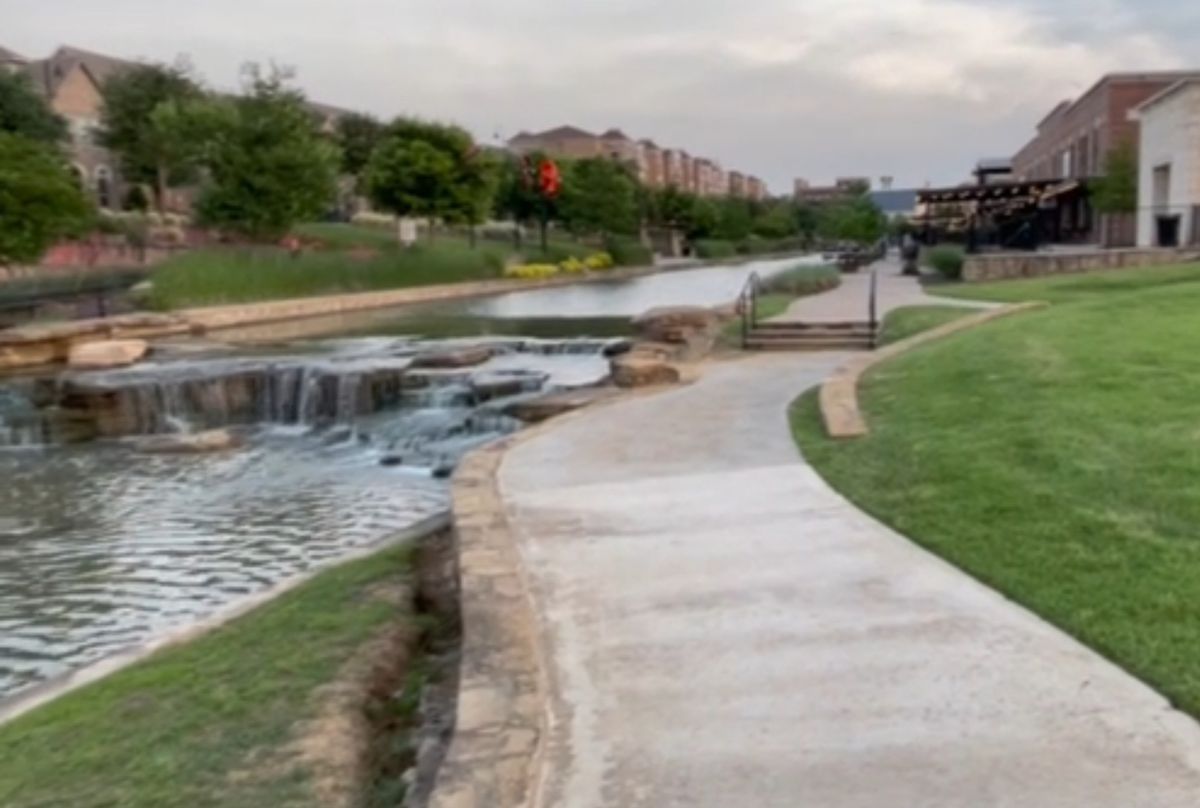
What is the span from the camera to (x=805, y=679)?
13.8ft

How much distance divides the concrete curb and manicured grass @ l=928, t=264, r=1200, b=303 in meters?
3.56

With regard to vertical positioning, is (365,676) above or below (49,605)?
above

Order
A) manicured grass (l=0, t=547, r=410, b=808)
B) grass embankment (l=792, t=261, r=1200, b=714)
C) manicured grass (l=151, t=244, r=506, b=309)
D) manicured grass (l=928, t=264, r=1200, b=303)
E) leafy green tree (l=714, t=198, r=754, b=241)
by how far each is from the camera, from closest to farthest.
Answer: manicured grass (l=0, t=547, r=410, b=808) → grass embankment (l=792, t=261, r=1200, b=714) → manicured grass (l=928, t=264, r=1200, b=303) → manicured grass (l=151, t=244, r=506, b=309) → leafy green tree (l=714, t=198, r=754, b=241)

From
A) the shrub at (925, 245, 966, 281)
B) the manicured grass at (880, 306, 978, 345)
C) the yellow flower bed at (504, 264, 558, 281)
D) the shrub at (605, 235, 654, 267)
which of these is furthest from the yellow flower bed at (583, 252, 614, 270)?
the manicured grass at (880, 306, 978, 345)

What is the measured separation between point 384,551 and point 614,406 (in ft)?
13.7

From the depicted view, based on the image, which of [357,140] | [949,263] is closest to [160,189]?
[357,140]

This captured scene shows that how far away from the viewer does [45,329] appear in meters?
22.9

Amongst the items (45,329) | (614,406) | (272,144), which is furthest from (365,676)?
(272,144)

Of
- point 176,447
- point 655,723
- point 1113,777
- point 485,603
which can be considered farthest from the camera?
point 176,447

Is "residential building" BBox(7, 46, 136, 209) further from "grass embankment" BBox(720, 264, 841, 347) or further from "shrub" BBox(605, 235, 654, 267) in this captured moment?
"grass embankment" BBox(720, 264, 841, 347)

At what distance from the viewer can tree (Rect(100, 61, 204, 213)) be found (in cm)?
5090

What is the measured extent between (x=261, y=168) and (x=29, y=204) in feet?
33.0

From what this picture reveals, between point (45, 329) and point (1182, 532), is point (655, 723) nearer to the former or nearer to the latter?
point (1182, 532)

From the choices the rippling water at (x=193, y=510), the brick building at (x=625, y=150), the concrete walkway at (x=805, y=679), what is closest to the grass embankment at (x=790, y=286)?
the rippling water at (x=193, y=510)
